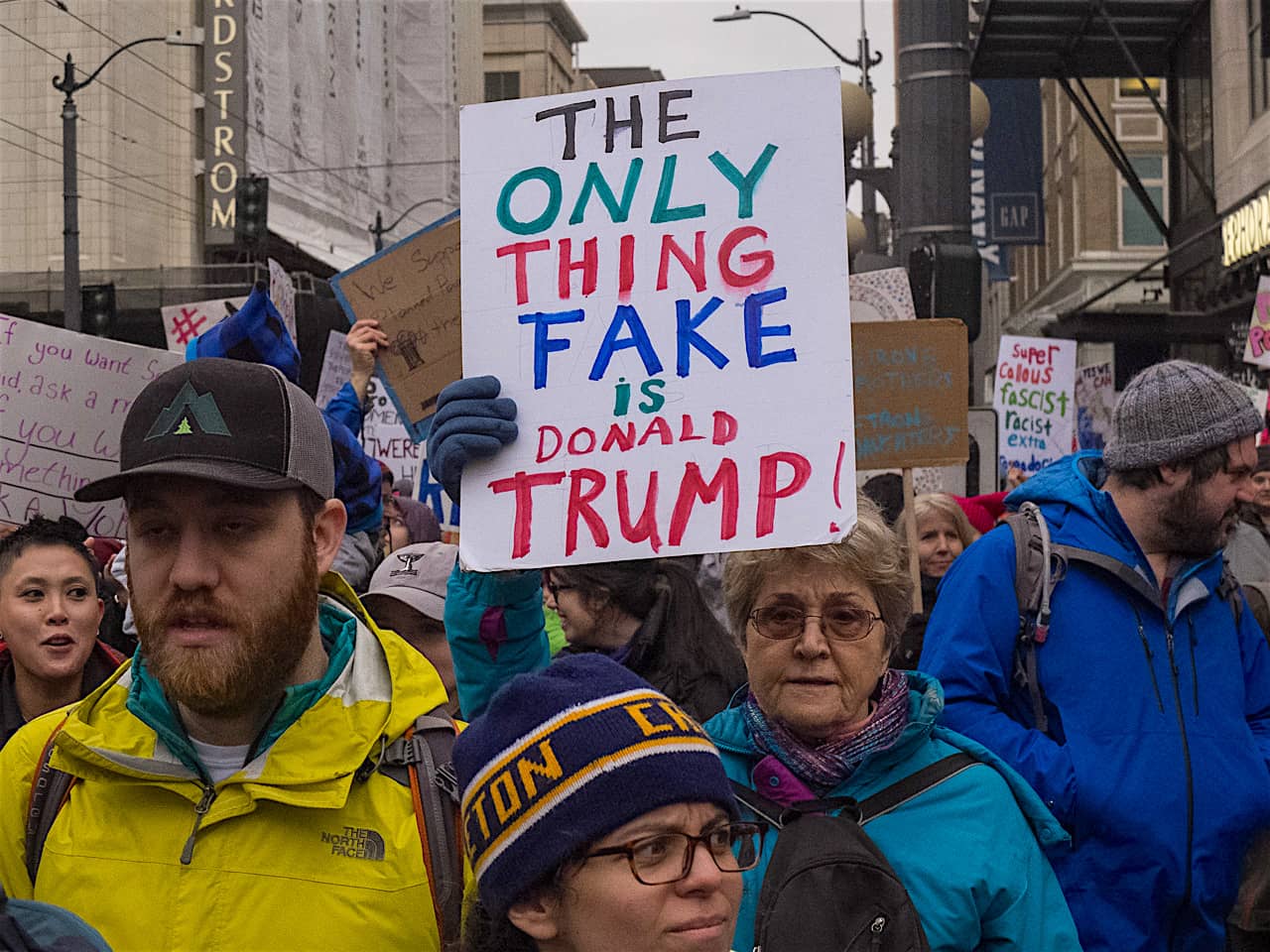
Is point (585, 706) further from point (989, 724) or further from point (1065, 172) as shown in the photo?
point (1065, 172)

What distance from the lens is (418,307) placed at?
4.49 metres

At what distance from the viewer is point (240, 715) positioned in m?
2.57

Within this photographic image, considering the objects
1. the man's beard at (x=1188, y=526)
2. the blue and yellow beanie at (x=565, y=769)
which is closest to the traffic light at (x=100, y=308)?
the man's beard at (x=1188, y=526)

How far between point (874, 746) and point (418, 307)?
197cm

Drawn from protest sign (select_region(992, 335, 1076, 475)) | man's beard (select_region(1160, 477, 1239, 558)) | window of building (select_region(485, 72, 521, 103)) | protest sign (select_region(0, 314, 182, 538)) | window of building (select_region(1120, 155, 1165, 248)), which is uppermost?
window of building (select_region(485, 72, 521, 103))

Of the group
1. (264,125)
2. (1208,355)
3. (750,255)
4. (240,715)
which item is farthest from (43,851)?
(264,125)

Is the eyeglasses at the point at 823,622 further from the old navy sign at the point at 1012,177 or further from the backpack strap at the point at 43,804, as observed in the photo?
the old navy sign at the point at 1012,177

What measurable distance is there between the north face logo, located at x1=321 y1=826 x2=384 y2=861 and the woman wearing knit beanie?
0.59ft

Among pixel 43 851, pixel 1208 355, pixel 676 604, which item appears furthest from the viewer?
pixel 1208 355

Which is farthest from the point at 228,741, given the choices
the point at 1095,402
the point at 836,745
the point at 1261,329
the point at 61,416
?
the point at 1095,402

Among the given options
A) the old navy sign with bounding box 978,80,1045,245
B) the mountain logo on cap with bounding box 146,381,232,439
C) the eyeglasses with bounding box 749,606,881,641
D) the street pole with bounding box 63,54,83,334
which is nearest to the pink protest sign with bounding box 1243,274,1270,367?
the eyeglasses with bounding box 749,606,881,641

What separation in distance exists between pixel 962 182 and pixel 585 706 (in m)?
6.25

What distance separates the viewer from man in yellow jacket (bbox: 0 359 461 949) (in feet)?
8.07

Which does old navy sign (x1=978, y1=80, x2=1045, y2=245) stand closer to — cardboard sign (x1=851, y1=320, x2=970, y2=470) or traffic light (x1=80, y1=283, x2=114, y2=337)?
traffic light (x1=80, y1=283, x2=114, y2=337)
